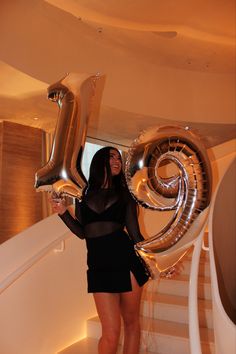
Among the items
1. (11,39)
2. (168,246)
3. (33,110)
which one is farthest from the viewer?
(33,110)

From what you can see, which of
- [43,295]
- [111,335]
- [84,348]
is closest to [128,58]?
[43,295]

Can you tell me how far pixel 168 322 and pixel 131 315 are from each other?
945mm

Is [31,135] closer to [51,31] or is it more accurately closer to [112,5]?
[51,31]

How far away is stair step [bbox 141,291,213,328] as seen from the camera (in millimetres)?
2523

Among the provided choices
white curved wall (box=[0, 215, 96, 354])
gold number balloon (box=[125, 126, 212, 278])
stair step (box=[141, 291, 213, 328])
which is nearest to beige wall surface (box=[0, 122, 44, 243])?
white curved wall (box=[0, 215, 96, 354])

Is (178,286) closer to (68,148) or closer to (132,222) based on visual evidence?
(132,222)

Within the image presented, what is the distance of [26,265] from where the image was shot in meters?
2.21

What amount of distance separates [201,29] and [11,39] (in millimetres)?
2507

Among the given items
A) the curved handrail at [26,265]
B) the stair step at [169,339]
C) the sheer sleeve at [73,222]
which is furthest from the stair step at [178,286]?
the sheer sleeve at [73,222]

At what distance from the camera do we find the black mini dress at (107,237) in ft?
5.74

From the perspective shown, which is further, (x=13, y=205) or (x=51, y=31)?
(x=13, y=205)

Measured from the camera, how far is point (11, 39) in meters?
4.46

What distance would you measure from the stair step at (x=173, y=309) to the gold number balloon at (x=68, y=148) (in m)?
2.10

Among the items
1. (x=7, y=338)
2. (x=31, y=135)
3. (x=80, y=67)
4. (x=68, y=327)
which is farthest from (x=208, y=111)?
(x=7, y=338)
